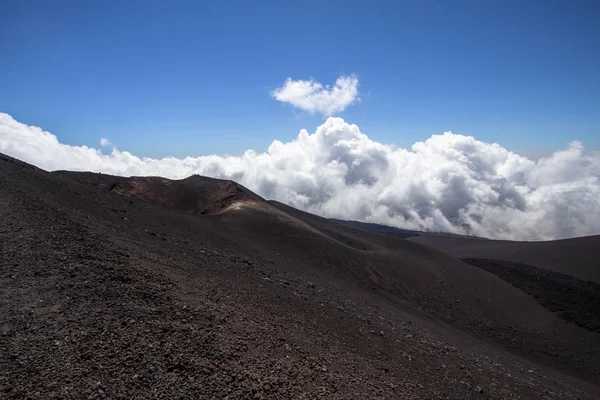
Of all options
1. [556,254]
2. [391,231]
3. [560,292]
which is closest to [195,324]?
[560,292]

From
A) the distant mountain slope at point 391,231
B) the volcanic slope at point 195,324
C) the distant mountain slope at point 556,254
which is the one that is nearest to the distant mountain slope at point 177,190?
the volcanic slope at point 195,324

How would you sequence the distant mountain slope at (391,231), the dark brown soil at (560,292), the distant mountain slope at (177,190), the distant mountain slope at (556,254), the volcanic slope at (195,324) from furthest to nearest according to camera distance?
the distant mountain slope at (391,231)
the distant mountain slope at (556,254)
the distant mountain slope at (177,190)
the dark brown soil at (560,292)
the volcanic slope at (195,324)

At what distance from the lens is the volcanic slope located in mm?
5387

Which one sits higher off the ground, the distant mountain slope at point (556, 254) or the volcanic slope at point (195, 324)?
the distant mountain slope at point (556, 254)

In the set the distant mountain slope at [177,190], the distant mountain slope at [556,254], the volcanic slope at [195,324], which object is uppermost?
the distant mountain slope at [556,254]

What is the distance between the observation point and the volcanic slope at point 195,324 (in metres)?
5.39

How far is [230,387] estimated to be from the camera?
18.2 feet

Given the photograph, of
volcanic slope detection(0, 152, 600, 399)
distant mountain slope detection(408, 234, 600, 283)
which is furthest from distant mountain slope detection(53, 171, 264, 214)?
distant mountain slope detection(408, 234, 600, 283)

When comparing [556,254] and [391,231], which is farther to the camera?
[391,231]

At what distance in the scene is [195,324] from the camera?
700 centimetres

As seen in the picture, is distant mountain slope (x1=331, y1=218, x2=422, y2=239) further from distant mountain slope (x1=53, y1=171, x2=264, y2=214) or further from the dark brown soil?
distant mountain slope (x1=53, y1=171, x2=264, y2=214)

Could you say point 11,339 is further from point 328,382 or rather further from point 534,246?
point 534,246

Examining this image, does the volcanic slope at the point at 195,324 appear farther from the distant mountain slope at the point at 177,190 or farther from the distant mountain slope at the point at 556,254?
the distant mountain slope at the point at 556,254

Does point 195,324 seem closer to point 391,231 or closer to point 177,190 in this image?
point 177,190
